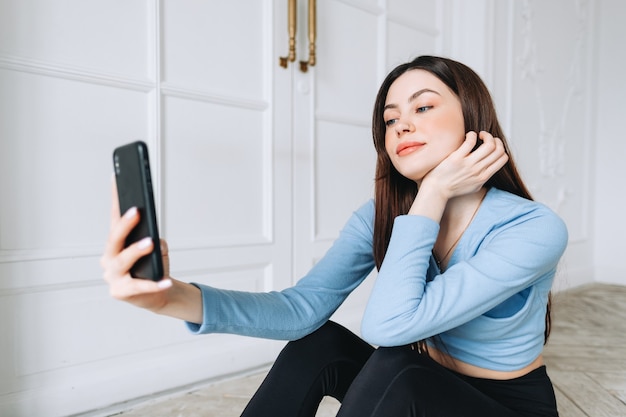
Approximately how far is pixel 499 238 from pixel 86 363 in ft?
3.73

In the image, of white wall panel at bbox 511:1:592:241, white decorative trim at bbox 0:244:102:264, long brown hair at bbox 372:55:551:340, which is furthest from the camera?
white wall panel at bbox 511:1:592:241

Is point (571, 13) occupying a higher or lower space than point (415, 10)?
higher

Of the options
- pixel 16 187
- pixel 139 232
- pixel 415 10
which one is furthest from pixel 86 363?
pixel 415 10

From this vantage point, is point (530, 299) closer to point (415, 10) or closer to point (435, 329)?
point (435, 329)

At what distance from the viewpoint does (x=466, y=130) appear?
0.97 metres

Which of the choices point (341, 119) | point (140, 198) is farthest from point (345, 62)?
point (140, 198)

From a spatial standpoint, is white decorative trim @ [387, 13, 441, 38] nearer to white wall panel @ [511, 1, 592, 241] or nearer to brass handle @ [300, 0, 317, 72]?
brass handle @ [300, 0, 317, 72]

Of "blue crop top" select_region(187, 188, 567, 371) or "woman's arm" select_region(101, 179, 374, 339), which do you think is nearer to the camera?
"woman's arm" select_region(101, 179, 374, 339)

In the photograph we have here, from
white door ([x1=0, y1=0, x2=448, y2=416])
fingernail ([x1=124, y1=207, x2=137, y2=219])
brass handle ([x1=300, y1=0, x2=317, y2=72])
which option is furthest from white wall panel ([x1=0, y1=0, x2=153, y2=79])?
fingernail ([x1=124, y1=207, x2=137, y2=219])

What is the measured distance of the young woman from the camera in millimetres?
771

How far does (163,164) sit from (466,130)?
935 millimetres

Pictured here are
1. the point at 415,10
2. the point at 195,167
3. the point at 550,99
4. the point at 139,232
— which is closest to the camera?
the point at 139,232

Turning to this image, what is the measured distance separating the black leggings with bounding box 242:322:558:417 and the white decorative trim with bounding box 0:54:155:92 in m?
0.93

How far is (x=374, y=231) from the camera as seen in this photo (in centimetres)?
106
